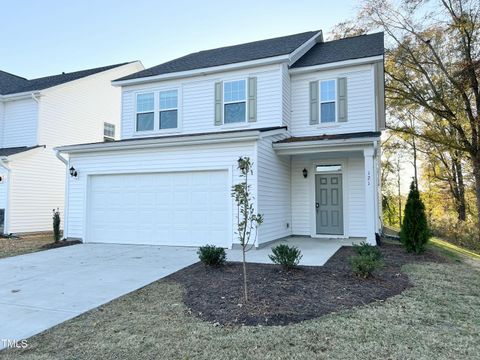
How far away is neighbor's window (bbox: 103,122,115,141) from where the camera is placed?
17734mm

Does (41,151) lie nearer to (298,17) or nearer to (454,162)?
(298,17)

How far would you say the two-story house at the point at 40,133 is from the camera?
13273 millimetres

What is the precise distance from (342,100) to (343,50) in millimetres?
2253

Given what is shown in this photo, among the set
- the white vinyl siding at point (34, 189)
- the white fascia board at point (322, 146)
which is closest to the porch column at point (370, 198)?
the white fascia board at point (322, 146)

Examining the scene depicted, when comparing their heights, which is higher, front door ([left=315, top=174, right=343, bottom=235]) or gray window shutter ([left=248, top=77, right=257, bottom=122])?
gray window shutter ([left=248, top=77, right=257, bottom=122])

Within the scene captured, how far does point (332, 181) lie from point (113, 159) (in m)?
6.79

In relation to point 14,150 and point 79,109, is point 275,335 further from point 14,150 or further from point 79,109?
point 79,109

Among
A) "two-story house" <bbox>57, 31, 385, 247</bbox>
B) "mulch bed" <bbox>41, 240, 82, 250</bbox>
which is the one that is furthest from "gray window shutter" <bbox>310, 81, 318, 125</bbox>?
"mulch bed" <bbox>41, 240, 82, 250</bbox>

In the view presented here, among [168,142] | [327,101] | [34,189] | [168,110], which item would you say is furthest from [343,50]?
[34,189]

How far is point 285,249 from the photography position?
6246 mm

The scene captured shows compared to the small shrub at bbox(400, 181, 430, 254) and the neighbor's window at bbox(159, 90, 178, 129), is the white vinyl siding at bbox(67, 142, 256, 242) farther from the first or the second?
the small shrub at bbox(400, 181, 430, 254)

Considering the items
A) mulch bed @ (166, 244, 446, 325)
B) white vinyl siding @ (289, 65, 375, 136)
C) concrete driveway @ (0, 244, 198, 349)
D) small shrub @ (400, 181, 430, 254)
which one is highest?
white vinyl siding @ (289, 65, 375, 136)

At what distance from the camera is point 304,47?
12.7m

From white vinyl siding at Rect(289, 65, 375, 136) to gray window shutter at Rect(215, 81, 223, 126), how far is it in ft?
7.75
